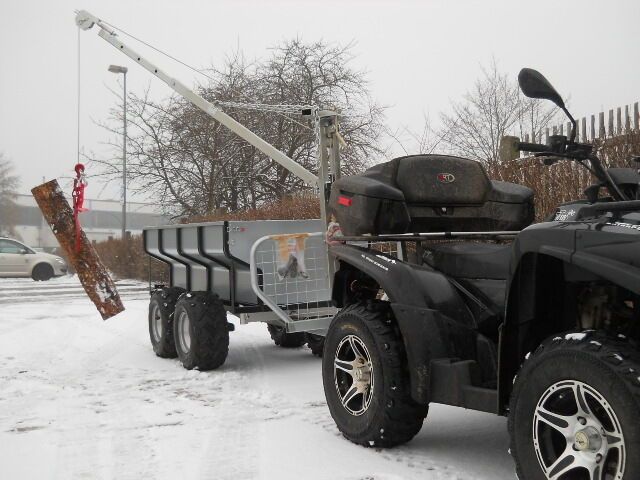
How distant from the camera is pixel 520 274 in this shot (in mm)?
3096

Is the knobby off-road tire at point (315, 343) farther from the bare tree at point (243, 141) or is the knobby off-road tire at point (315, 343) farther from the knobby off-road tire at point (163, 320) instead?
the bare tree at point (243, 141)

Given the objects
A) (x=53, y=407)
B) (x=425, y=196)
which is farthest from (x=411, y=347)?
(x=53, y=407)

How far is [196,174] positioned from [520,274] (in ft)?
57.7

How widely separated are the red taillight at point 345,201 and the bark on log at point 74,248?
4930 mm

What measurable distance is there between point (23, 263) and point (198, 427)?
2274cm

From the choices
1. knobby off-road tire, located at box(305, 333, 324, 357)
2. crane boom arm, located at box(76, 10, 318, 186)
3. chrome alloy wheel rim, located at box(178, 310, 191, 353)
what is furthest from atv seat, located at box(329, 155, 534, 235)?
crane boom arm, located at box(76, 10, 318, 186)

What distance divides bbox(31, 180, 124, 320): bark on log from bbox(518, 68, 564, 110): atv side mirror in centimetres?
688

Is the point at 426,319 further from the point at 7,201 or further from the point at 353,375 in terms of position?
the point at 7,201

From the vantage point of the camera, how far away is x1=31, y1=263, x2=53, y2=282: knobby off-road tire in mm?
25500

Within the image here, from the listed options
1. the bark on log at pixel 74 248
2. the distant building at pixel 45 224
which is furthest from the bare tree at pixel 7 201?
the bark on log at pixel 74 248

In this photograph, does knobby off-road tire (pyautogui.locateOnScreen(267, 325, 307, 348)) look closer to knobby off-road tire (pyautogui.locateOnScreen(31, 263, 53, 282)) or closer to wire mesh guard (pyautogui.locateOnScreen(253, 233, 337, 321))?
wire mesh guard (pyautogui.locateOnScreen(253, 233, 337, 321))

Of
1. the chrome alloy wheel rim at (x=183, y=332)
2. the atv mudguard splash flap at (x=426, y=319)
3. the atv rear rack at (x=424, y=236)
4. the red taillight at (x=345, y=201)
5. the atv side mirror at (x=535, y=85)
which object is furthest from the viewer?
the chrome alloy wheel rim at (x=183, y=332)

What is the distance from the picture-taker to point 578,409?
2729 mm

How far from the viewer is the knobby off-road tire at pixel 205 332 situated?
259 inches
